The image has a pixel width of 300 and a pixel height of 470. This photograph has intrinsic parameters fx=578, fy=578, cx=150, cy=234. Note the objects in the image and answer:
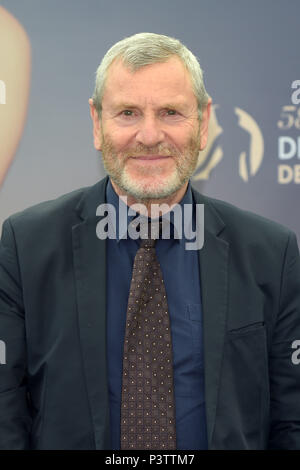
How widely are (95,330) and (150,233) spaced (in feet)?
1.01

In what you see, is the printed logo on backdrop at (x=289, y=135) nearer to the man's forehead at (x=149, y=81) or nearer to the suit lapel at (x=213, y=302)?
the suit lapel at (x=213, y=302)

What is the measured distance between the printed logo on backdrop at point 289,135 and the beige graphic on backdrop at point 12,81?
107cm

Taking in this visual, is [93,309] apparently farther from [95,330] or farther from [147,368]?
[147,368]

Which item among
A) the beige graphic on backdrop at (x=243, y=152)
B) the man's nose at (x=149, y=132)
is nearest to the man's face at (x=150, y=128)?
the man's nose at (x=149, y=132)

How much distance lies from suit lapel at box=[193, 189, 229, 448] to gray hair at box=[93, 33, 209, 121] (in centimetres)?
36

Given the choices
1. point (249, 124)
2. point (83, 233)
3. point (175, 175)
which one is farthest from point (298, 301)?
point (249, 124)

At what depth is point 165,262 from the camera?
161 cm

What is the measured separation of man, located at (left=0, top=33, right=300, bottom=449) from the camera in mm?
1492

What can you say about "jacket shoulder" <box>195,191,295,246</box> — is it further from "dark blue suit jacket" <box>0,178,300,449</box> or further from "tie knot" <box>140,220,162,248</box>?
"tie knot" <box>140,220,162,248</box>

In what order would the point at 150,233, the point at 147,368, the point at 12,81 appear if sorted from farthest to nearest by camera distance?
the point at 12,81 → the point at 150,233 → the point at 147,368

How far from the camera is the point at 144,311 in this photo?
5.04ft

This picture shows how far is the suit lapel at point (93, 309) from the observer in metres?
1.46

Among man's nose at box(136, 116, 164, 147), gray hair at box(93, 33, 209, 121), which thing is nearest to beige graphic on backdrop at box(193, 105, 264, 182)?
gray hair at box(93, 33, 209, 121)

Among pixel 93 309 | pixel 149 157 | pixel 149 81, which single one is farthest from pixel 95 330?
pixel 149 81
